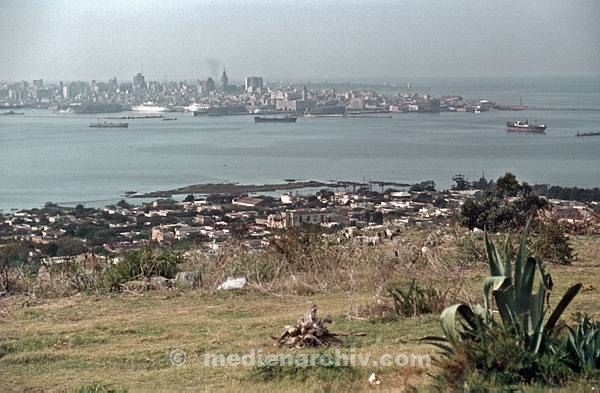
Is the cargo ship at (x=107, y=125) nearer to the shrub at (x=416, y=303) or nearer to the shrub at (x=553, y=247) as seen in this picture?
the shrub at (x=553, y=247)

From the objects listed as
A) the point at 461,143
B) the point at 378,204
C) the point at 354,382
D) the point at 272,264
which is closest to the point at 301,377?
the point at 354,382

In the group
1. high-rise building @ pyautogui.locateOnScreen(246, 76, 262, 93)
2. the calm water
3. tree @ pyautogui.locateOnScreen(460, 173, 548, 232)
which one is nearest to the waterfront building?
high-rise building @ pyautogui.locateOnScreen(246, 76, 262, 93)

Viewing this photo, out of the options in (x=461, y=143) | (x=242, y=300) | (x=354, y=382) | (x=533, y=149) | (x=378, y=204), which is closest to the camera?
(x=354, y=382)

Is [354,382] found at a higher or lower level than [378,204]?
higher

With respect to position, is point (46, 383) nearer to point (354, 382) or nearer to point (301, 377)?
point (301, 377)

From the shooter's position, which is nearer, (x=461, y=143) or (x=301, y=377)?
(x=301, y=377)

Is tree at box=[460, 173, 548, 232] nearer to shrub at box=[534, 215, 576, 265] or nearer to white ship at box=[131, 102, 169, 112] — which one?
shrub at box=[534, 215, 576, 265]

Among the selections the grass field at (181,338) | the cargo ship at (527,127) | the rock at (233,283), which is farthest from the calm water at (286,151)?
the grass field at (181,338)

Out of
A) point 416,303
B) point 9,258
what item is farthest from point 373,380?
point 9,258
